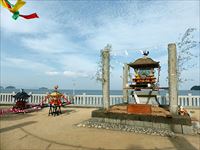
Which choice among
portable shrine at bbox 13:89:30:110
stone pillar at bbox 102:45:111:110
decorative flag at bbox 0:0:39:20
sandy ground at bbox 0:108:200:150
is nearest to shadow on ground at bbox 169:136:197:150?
sandy ground at bbox 0:108:200:150

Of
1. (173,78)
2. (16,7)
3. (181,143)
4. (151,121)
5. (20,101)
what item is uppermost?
(16,7)

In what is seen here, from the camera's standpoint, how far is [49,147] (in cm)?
521

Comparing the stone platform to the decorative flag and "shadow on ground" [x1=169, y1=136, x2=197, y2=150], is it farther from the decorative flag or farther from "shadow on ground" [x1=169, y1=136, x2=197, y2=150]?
the decorative flag

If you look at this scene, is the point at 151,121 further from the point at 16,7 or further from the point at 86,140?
the point at 16,7

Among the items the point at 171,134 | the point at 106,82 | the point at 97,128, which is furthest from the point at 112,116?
the point at 171,134

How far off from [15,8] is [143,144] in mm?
6084

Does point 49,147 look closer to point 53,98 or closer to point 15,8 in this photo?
point 15,8

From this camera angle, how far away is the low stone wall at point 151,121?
22.3 ft

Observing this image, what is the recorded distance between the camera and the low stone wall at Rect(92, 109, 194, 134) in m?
6.81

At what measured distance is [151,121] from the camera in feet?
24.5

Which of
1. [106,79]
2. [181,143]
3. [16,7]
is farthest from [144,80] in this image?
[16,7]

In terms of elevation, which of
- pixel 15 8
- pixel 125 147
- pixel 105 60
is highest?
pixel 15 8

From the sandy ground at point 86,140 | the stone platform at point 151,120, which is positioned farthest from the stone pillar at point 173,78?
the sandy ground at point 86,140

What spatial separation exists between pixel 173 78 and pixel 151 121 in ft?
6.63
